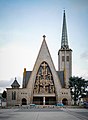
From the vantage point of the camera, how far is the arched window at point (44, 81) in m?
77.3

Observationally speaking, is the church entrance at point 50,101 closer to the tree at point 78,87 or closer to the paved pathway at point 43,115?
the tree at point 78,87

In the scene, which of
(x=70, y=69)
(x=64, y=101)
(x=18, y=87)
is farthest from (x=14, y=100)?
(x=70, y=69)

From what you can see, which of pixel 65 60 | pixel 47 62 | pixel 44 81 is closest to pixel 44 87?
pixel 44 81

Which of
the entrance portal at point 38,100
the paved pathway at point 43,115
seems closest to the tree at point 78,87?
the entrance portal at point 38,100

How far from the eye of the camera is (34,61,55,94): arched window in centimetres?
7731

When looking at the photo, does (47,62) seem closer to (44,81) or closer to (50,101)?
(44,81)

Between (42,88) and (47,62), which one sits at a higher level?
(47,62)

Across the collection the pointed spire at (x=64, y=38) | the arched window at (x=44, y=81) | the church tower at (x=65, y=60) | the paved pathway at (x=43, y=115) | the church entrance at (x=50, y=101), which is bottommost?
the church entrance at (x=50, y=101)

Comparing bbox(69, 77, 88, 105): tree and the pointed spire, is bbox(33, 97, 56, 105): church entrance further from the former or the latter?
the pointed spire

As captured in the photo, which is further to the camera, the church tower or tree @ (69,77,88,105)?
the church tower

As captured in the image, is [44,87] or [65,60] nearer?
[44,87]

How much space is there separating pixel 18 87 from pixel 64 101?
15681 mm

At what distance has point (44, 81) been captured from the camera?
77812 millimetres

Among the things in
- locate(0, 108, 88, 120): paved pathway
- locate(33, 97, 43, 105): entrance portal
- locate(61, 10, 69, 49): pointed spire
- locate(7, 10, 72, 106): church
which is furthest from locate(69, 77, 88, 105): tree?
locate(0, 108, 88, 120): paved pathway
